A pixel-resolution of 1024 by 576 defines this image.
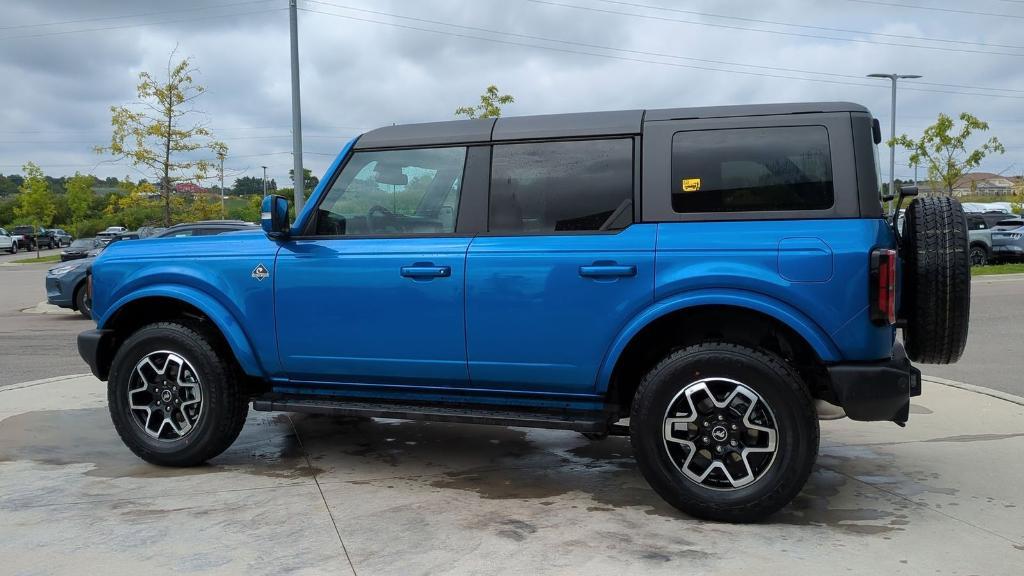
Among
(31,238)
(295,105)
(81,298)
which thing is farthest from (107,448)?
(31,238)

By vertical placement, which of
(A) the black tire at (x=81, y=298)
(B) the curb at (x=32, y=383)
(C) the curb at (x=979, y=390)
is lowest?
(B) the curb at (x=32, y=383)

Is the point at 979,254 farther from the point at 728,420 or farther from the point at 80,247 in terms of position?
the point at 80,247

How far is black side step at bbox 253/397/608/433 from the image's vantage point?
4.28 meters

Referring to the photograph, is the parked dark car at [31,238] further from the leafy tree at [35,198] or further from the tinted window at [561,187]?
the tinted window at [561,187]

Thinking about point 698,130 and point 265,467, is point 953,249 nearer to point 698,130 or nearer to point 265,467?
point 698,130

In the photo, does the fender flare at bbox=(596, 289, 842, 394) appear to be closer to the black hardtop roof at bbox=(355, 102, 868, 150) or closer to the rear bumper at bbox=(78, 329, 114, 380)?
the black hardtop roof at bbox=(355, 102, 868, 150)

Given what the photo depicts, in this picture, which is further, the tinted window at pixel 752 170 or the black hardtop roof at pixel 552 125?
the black hardtop roof at pixel 552 125

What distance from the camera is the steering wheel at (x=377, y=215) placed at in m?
4.80

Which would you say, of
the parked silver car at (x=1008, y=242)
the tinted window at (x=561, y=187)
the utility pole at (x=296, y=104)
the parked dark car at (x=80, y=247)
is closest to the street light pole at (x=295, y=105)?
the utility pole at (x=296, y=104)

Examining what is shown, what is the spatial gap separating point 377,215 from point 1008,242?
2564 centimetres

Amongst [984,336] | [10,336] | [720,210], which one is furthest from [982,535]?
[10,336]

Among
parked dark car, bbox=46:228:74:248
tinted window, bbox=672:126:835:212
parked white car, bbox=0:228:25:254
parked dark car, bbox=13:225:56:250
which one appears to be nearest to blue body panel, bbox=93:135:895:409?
tinted window, bbox=672:126:835:212

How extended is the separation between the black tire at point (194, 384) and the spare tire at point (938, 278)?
3.73m

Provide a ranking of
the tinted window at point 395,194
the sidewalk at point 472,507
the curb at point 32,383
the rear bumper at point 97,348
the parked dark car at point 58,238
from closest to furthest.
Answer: the sidewalk at point 472,507 < the tinted window at point 395,194 < the rear bumper at point 97,348 < the curb at point 32,383 < the parked dark car at point 58,238
